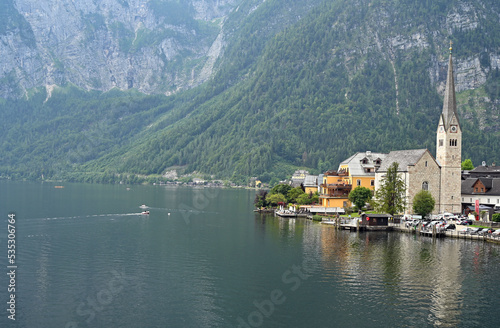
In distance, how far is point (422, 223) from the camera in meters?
93.6

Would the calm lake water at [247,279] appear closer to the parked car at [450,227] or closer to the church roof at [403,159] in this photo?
the parked car at [450,227]

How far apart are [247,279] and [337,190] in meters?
65.8

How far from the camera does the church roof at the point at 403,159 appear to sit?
340ft

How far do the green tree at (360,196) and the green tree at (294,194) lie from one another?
81.7ft

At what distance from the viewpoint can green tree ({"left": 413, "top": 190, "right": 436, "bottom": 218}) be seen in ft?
328

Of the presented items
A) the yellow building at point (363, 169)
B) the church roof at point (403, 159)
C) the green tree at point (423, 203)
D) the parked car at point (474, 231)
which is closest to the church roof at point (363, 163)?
the yellow building at point (363, 169)

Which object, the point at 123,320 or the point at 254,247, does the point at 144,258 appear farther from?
the point at 123,320

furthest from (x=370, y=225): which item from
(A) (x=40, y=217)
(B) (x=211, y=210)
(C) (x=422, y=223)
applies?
(A) (x=40, y=217)

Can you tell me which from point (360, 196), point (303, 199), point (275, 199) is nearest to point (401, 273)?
point (360, 196)

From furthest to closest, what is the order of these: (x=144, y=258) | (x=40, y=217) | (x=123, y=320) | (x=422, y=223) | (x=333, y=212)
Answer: (x=333, y=212) → (x=40, y=217) → (x=422, y=223) → (x=144, y=258) → (x=123, y=320)

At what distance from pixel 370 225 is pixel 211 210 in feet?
172

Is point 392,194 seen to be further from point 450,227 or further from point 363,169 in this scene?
point 363,169

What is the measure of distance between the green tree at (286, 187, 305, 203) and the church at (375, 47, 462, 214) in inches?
1391

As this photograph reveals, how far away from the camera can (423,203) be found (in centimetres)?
9981
